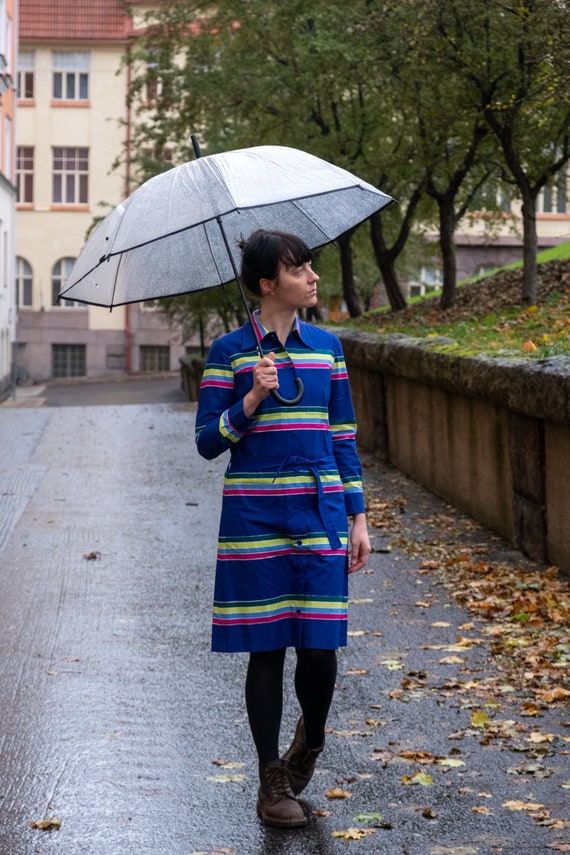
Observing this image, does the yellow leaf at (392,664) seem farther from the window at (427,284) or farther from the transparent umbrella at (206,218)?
the window at (427,284)

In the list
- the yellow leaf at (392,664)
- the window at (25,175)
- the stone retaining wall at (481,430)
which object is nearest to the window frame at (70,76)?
the window at (25,175)

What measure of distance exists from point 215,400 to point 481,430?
18.5ft

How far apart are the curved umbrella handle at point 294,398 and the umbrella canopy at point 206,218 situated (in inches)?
23.2

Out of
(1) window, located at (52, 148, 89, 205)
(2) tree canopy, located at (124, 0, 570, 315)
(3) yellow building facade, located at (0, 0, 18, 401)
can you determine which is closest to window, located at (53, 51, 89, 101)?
(1) window, located at (52, 148, 89, 205)

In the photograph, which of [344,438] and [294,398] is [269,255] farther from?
[344,438]

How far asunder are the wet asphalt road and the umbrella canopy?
65.9 inches

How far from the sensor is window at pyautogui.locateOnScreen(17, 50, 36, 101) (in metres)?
58.9

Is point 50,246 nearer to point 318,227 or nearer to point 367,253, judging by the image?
point 367,253

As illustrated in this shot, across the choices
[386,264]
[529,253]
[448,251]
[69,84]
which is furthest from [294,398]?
[69,84]

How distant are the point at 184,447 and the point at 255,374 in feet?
38.7

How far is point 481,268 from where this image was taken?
2085 inches

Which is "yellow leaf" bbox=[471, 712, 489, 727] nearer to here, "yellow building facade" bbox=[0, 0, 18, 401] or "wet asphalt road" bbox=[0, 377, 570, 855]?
"wet asphalt road" bbox=[0, 377, 570, 855]

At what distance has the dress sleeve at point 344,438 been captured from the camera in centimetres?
451

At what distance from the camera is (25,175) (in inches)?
2318
